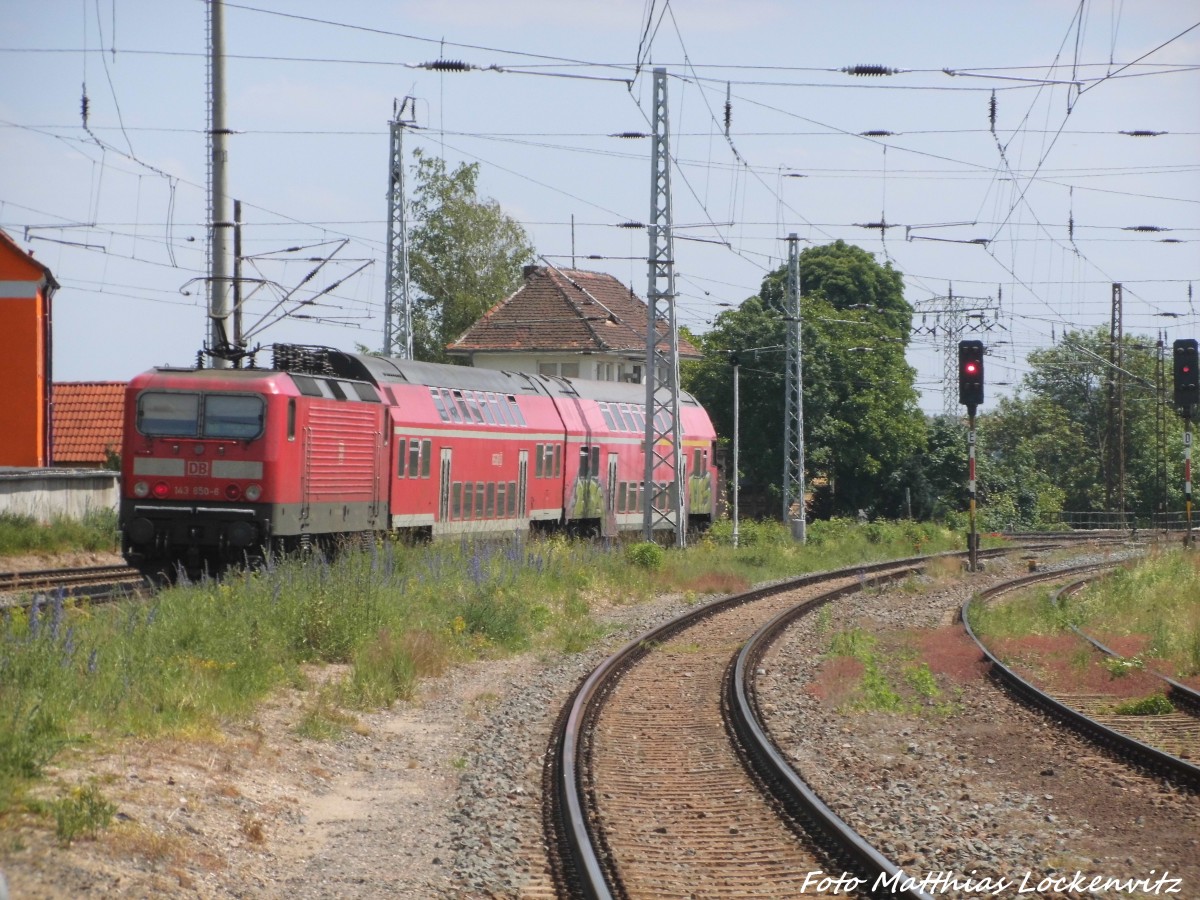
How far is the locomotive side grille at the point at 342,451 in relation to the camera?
66.0ft

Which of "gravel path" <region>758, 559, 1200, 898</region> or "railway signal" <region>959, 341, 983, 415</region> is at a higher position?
"railway signal" <region>959, 341, 983, 415</region>

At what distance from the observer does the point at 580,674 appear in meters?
16.0

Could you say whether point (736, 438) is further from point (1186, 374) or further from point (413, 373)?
point (413, 373)

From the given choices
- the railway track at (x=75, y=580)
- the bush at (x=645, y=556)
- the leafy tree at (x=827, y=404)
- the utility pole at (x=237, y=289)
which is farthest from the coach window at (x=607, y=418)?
the leafy tree at (x=827, y=404)

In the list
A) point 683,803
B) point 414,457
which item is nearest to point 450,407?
point 414,457

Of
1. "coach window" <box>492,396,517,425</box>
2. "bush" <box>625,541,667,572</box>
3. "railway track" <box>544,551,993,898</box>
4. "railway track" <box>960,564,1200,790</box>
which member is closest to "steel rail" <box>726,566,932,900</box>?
"railway track" <box>544,551,993,898</box>

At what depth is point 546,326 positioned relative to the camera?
187 ft

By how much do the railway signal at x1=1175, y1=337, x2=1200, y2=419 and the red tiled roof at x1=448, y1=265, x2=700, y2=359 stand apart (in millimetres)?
27287

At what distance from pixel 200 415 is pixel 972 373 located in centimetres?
1554

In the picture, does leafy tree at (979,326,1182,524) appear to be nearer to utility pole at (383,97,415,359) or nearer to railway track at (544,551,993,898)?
utility pole at (383,97,415,359)

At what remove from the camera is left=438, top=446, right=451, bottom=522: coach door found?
24.9m

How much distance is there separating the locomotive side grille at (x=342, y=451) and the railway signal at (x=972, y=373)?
1225cm

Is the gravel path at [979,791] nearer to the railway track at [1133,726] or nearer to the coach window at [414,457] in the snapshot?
the railway track at [1133,726]

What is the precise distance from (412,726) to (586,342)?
1729 inches
